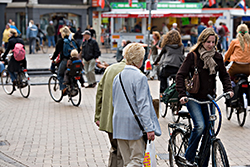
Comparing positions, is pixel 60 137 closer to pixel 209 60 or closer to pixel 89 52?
pixel 209 60

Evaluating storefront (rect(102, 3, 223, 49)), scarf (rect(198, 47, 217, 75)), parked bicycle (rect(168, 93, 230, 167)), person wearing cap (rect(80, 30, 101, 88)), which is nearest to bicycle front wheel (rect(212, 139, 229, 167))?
parked bicycle (rect(168, 93, 230, 167))

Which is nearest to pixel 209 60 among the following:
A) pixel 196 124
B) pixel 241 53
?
pixel 196 124

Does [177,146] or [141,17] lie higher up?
[141,17]

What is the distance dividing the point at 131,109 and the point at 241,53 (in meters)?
4.58

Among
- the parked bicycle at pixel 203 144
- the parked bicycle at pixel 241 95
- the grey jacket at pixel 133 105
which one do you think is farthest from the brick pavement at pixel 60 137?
the grey jacket at pixel 133 105

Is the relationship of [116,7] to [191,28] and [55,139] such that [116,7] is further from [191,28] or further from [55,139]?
[55,139]

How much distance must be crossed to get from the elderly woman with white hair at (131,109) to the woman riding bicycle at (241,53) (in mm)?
4330

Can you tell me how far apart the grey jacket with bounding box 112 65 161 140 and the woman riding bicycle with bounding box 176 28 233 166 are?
32.5 inches

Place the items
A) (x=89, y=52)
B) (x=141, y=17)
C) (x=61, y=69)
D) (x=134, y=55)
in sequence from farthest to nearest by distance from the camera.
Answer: (x=141, y=17), (x=89, y=52), (x=61, y=69), (x=134, y=55)

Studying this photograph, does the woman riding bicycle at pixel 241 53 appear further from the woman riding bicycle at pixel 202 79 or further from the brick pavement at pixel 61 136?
the woman riding bicycle at pixel 202 79

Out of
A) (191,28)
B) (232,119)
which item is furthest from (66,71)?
(191,28)

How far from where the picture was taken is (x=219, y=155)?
180 inches

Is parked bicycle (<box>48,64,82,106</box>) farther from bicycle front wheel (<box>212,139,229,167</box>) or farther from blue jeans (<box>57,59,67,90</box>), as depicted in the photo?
bicycle front wheel (<box>212,139,229,167</box>)

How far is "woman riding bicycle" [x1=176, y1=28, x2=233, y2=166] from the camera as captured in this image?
499cm
